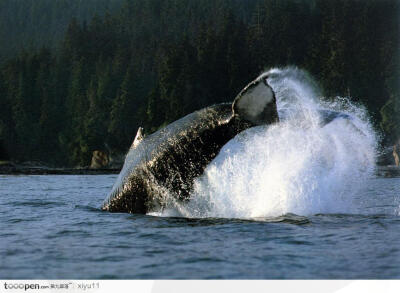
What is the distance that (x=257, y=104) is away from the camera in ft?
30.2

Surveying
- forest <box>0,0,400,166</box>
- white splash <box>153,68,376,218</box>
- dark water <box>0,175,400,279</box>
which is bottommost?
dark water <box>0,175,400,279</box>

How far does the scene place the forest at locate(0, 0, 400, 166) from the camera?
5366 cm

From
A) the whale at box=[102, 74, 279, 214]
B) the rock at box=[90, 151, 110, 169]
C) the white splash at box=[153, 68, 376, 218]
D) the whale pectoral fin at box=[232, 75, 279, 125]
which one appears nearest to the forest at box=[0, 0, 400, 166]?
the rock at box=[90, 151, 110, 169]

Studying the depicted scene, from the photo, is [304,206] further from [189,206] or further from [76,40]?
[76,40]

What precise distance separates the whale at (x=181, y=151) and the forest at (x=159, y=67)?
1399 inches

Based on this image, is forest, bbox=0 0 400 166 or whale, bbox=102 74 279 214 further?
forest, bbox=0 0 400 166

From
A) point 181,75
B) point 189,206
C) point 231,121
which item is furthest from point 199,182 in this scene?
point 181,75

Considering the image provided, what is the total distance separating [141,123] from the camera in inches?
2746

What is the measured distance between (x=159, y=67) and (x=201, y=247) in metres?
68.6

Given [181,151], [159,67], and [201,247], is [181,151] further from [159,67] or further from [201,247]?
[159,67]

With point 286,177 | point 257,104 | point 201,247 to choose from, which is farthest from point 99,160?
point 201,247

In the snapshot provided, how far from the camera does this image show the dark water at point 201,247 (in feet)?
22.3

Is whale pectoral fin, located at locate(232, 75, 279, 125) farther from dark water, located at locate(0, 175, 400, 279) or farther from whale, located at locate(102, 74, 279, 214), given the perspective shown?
dark water, located at locate(0, 175, 400, 279)

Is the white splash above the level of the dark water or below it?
above
